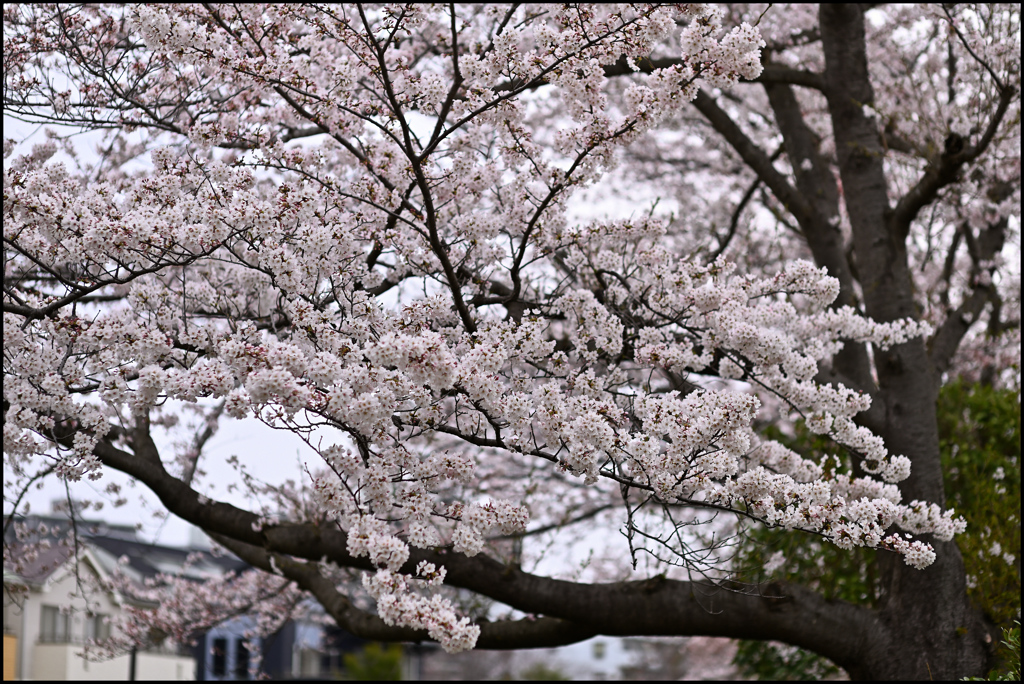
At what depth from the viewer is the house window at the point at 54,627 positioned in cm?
2105

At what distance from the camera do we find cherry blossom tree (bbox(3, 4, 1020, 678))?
393cm

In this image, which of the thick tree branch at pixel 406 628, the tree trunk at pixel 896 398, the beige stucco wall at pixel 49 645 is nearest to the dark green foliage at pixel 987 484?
the tree trunk at pixel 896 398

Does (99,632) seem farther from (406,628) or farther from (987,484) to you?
(987,484)

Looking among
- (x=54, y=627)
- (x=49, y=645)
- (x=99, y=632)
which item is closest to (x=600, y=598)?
(x=49, y=645)

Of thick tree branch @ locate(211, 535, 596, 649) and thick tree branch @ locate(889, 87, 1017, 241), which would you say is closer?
thick tree branch @ locate(889, 87, 1017, 241)

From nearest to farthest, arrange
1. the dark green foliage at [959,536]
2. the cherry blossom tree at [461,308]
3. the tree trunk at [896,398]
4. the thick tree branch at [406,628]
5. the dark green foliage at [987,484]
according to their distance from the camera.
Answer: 1. the cherry blossom tree at [461,308]
2. the tree trunk at [896,398]
3. the thick tree branch at [406,628]
4. the dark green foliage at [987,484]
5. the dark green foliage at [959,536]

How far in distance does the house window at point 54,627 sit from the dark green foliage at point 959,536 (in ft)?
59.5

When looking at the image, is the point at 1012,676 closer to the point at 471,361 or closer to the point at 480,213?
the point at 471,361

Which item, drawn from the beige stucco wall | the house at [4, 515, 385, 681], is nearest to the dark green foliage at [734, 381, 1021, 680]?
the house at [4, 515, 385, 681]

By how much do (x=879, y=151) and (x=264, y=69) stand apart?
5.00 meters

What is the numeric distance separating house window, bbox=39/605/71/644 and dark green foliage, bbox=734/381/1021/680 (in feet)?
59.5

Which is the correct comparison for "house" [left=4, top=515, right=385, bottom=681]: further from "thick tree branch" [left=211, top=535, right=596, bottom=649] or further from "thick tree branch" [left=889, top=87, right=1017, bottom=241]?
"thick tree branch" [left=889, top=87, right=1017, bottom=241]

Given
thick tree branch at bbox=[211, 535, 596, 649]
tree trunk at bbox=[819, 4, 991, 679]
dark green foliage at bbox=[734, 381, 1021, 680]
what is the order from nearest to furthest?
tree trunk at bbox=[819, 4, 991, 679], thick tree branch at bbox=[211, 535, 596, 649], dark green foliage at bbox=[734, 381, 1021, 680]

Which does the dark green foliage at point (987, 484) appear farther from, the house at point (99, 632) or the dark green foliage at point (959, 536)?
the house at point (99, 632)
